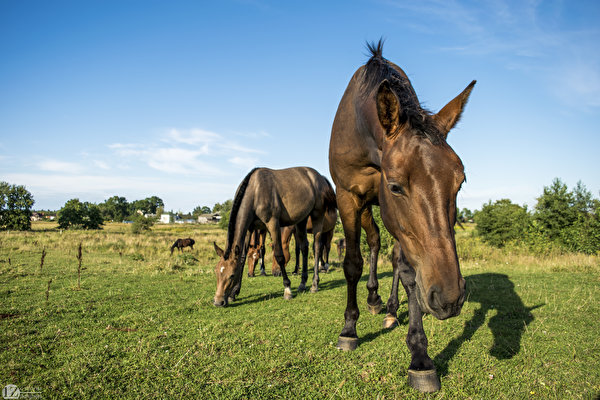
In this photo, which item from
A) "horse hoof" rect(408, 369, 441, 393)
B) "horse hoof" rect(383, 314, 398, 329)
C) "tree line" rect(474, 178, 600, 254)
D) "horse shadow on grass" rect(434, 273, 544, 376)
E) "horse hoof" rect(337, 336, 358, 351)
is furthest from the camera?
"tree line" rect(474, 178, 600, 254)

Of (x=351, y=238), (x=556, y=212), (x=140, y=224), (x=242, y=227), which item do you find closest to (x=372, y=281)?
(x=351, y=238)

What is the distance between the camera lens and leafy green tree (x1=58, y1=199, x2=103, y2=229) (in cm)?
5478

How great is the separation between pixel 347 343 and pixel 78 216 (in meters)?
66.0

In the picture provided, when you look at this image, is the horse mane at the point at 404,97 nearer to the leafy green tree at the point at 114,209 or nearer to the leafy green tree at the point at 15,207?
the leafy green tree at the point at 15,207

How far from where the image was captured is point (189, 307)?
5.59 meters

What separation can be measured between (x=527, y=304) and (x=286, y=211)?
5385mm

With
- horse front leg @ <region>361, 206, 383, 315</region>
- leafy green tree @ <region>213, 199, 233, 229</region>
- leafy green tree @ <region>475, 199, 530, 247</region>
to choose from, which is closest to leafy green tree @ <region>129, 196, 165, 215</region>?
leafy green tree @ <region>213, 199, 233, 229</region>

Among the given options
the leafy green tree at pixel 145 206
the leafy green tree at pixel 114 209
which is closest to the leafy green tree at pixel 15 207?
the leafy green tree at pixel 114 209

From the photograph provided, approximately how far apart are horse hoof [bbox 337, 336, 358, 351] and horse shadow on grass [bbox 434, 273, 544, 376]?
33.6 inches

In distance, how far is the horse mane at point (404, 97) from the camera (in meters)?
2.37

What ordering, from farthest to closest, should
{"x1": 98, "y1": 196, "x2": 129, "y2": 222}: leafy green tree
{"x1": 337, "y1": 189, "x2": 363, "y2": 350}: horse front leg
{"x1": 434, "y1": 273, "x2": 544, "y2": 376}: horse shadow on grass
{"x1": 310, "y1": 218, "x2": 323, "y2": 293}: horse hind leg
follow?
{"x1": 98, "y1": 196, "x2": 129, "y2": 222}: leafy green tree, {"x1": 310, "y1": 218, "x2": 323, "y2": 293}: horse hind leg, {"x1": 337, "y1": 189, "x2": 363, "y2": 350}: horse front leg, {"x1": 434, "y1": 273, "x2": 544, "y2": 376}: horse shadow on grass

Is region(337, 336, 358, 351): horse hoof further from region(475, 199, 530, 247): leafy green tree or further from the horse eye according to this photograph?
region(475, 199, 530, 247): leafy green tree

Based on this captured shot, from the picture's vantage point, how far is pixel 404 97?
2707mm

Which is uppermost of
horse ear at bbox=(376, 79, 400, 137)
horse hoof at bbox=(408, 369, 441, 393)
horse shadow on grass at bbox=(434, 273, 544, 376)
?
horse ear at bbox=(376, 79, 400, 137)
